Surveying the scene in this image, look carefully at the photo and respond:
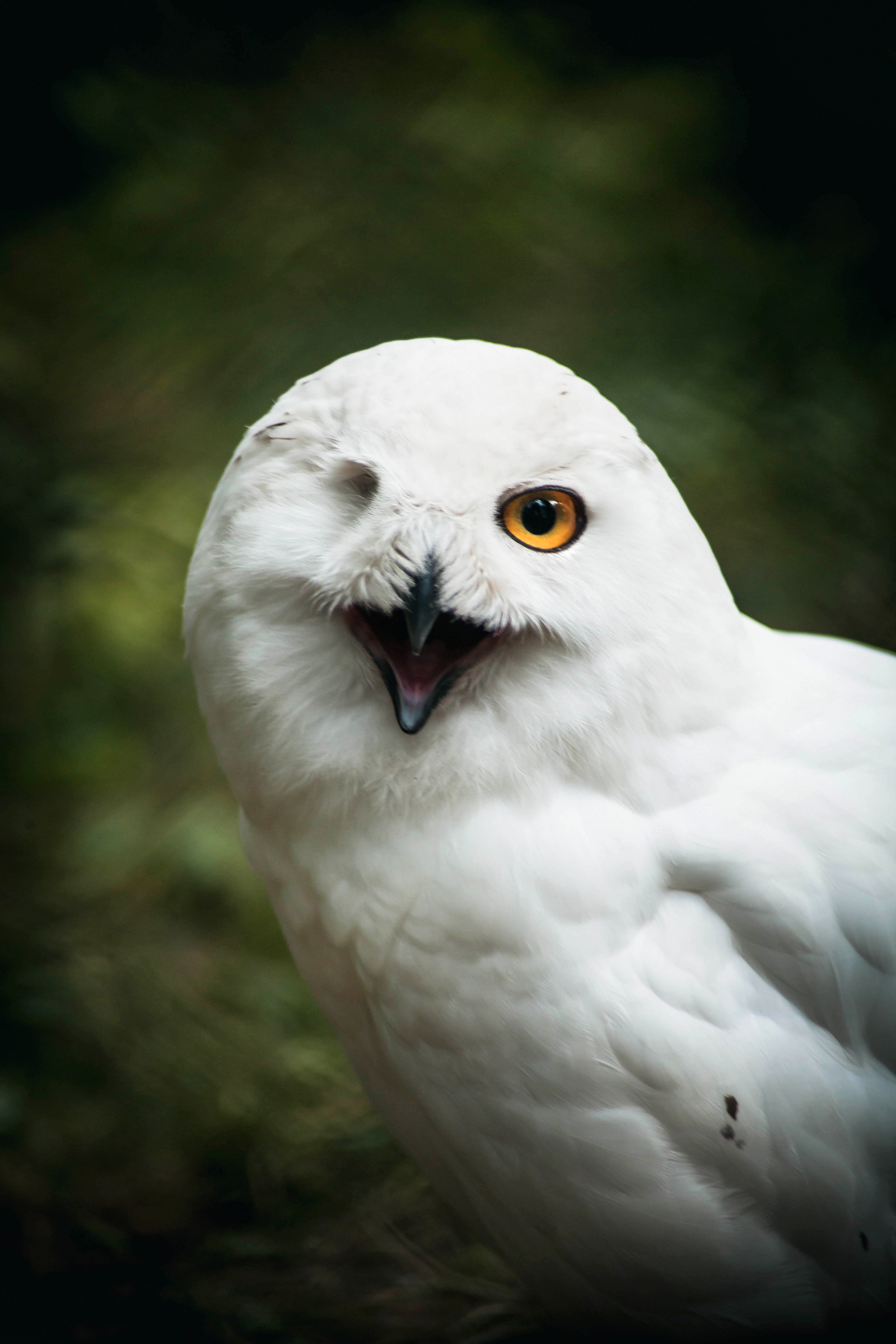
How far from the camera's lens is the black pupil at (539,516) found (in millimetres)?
984

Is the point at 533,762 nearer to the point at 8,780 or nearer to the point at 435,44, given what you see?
the point at 8,780

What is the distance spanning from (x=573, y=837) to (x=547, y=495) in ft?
1.15

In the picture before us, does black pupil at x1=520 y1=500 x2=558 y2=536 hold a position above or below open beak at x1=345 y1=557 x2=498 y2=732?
above

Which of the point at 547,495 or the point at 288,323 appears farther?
the point at 288,323

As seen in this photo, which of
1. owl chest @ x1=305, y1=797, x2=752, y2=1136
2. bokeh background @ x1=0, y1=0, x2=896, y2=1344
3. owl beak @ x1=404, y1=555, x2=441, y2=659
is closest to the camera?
owl beak @ x1=404, y1=555, x2=441, y2=659

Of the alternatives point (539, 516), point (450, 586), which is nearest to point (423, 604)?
point (450, 586)

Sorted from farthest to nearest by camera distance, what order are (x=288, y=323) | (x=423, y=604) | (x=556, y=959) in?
(x=288, y=323) < (x=556, y=959) < (x=423, y=604)

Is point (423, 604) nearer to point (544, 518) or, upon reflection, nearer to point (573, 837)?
point (544, 518)

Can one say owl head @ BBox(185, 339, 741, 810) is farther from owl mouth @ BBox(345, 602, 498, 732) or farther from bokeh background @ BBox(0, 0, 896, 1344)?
bokeh background @ BBox(0, 0, 896, 1344)

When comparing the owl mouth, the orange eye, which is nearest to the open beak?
the owl mouth

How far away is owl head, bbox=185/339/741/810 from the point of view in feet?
3.13

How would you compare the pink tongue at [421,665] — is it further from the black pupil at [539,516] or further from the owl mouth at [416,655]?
the black pupil at [539,516]

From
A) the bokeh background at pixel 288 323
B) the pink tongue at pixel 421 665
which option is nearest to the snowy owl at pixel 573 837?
the pink tongue at pixel 421 665

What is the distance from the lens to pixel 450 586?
93 centimetres
